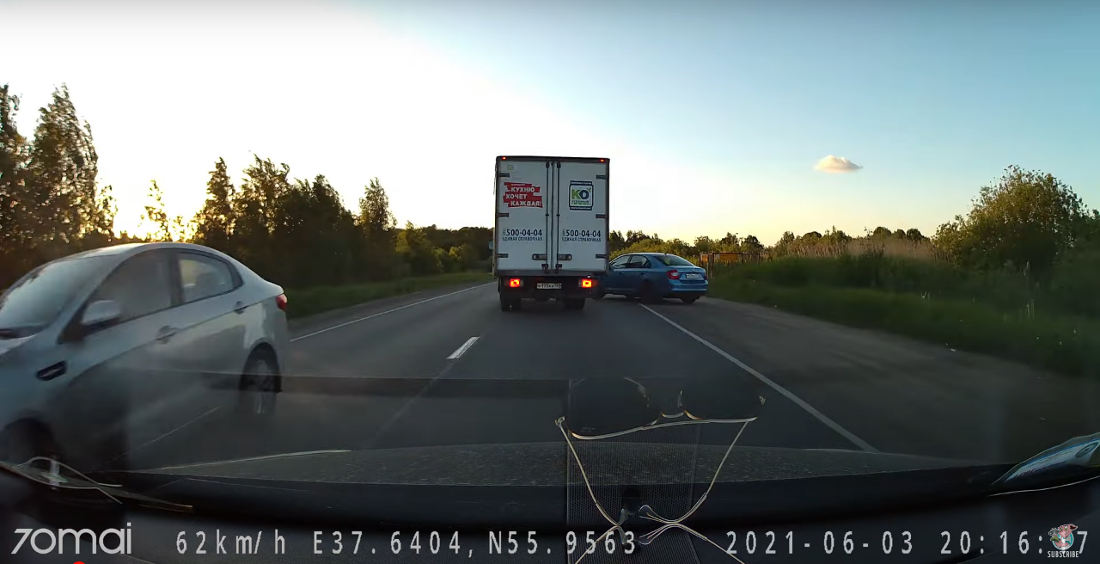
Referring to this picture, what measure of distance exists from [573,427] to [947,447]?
3.27m

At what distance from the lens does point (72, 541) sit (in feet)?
8.23

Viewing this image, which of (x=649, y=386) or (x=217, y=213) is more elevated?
(x=217, y=213)

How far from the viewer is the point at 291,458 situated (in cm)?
Result: 335

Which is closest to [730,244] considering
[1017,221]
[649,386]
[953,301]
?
[1017,221]

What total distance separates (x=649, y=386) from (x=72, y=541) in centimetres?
412

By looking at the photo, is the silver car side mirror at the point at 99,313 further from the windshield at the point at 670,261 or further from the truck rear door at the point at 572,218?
the windshield at the point at 670,261

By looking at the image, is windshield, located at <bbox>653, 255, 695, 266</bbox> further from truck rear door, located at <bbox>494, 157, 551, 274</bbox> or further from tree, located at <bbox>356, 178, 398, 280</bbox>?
tree, located at <bbox>356, 178, 398, 280</bbox>

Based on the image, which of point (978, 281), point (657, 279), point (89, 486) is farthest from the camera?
point (657, 279)

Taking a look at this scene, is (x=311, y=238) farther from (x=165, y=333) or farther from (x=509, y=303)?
(x=165, y=333)

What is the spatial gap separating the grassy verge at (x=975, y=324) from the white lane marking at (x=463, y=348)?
26.7ft

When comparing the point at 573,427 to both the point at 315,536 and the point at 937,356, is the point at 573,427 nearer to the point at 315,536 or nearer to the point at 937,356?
the point at 315,536

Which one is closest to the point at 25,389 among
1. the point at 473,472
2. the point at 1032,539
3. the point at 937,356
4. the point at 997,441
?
the point at 473,472

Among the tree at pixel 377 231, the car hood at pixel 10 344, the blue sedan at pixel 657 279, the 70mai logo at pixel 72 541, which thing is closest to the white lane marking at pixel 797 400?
the 70mai logo at pixel 72 541

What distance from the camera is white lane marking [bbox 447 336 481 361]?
31.8ft
